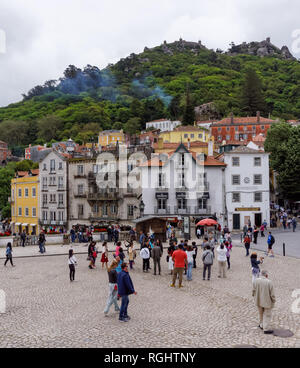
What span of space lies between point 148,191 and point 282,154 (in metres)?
19.9

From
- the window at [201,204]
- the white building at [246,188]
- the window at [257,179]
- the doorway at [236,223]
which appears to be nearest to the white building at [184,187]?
the window at [201,204]

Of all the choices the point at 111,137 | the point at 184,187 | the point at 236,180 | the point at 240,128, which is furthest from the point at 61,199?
the point at 111,137

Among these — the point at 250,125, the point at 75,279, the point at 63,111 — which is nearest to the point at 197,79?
the point at 63,111

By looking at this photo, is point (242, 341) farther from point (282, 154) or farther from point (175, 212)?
point (282, 154)

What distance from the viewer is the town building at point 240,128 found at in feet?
317

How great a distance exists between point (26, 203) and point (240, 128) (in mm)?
63902

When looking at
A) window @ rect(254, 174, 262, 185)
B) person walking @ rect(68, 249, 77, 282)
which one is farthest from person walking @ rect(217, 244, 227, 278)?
window @ rect(254, 174, 262, 185)

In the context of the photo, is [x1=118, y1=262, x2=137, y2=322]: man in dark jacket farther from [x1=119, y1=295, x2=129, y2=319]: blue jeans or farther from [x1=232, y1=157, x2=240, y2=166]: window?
[x1=232, y1=157, x2=240, y2=166]: window

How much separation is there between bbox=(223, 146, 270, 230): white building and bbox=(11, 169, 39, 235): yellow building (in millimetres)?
26729

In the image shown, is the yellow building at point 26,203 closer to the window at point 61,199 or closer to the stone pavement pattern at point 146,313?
the window at point 61,199

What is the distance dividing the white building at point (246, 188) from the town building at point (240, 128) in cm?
5615

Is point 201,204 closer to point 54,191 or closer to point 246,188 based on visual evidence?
point 246,188

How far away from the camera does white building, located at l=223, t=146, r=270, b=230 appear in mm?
41406
